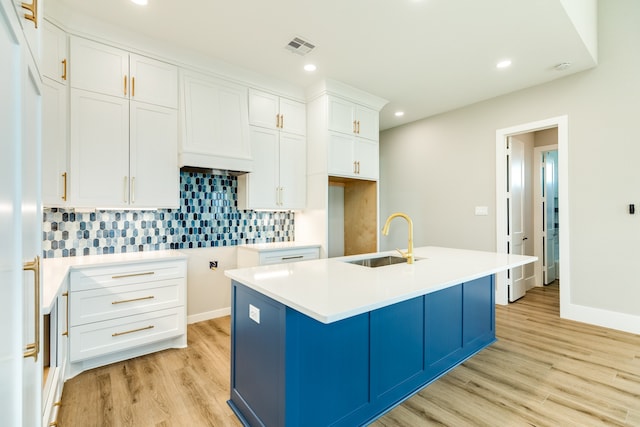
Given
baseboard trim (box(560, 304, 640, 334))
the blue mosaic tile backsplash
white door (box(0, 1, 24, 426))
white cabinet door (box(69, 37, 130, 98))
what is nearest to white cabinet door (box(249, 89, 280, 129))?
the blue mosaic tile backsplash

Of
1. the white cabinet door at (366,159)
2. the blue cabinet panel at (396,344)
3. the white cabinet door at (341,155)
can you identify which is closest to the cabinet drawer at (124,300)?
the blue cabinet panel at (396,344)

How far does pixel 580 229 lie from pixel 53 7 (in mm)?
5438

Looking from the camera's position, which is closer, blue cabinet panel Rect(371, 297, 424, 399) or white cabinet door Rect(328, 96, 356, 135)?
blue cabinet panel Rect(371, 297, 424, 399)

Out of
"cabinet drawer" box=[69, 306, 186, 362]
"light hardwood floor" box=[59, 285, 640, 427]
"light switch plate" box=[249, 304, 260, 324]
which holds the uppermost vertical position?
"light switch plate" box=[249, 304, 260, 324]

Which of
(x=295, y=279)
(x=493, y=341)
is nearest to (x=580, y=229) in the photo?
(x=493, y=341)

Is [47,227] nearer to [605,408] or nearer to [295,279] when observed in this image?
[295,279]

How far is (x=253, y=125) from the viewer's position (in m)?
3.51

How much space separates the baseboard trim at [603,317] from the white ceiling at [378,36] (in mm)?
2683

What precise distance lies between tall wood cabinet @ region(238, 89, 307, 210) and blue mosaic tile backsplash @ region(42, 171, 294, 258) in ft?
0.88

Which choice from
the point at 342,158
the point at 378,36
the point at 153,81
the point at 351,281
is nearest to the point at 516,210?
the point at 342,158

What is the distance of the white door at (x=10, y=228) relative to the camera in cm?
72

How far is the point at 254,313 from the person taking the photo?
1729 mm

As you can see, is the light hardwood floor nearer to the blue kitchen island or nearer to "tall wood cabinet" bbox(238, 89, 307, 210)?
the blue kitchen island

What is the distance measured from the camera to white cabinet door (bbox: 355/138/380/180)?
13.3 feet
